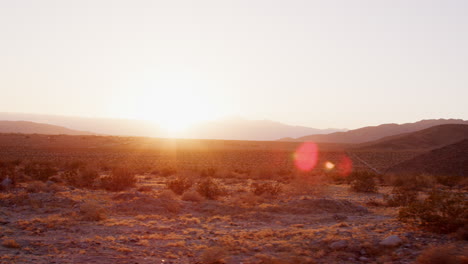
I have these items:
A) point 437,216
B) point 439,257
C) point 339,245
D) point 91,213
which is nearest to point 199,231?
point 91,213

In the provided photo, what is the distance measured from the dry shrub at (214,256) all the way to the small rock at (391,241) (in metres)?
3.95

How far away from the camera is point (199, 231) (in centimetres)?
1184

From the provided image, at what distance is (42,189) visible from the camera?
17938 mm

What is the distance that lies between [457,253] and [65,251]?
8.92 metres

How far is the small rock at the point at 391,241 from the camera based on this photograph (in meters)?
9.45

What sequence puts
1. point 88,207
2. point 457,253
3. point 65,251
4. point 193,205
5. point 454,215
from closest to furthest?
point 457,253 → point 65,251 → point 454,215 → point 88,207 → point 193,205

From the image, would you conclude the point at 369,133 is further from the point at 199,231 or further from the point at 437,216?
the point at 199,231

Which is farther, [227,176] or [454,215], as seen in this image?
[227,176]

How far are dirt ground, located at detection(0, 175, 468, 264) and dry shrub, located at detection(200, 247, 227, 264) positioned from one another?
0.02 m

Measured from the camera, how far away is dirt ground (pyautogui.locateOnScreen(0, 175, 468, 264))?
9070 millimetres

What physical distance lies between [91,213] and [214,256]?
5.85 meters

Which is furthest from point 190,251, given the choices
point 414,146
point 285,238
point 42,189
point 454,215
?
point 414,146

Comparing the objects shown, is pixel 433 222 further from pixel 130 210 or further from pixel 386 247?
pixel 130 210

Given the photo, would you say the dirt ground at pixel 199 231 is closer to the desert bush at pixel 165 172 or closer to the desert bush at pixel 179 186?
the desert bush at pixel 179 186
